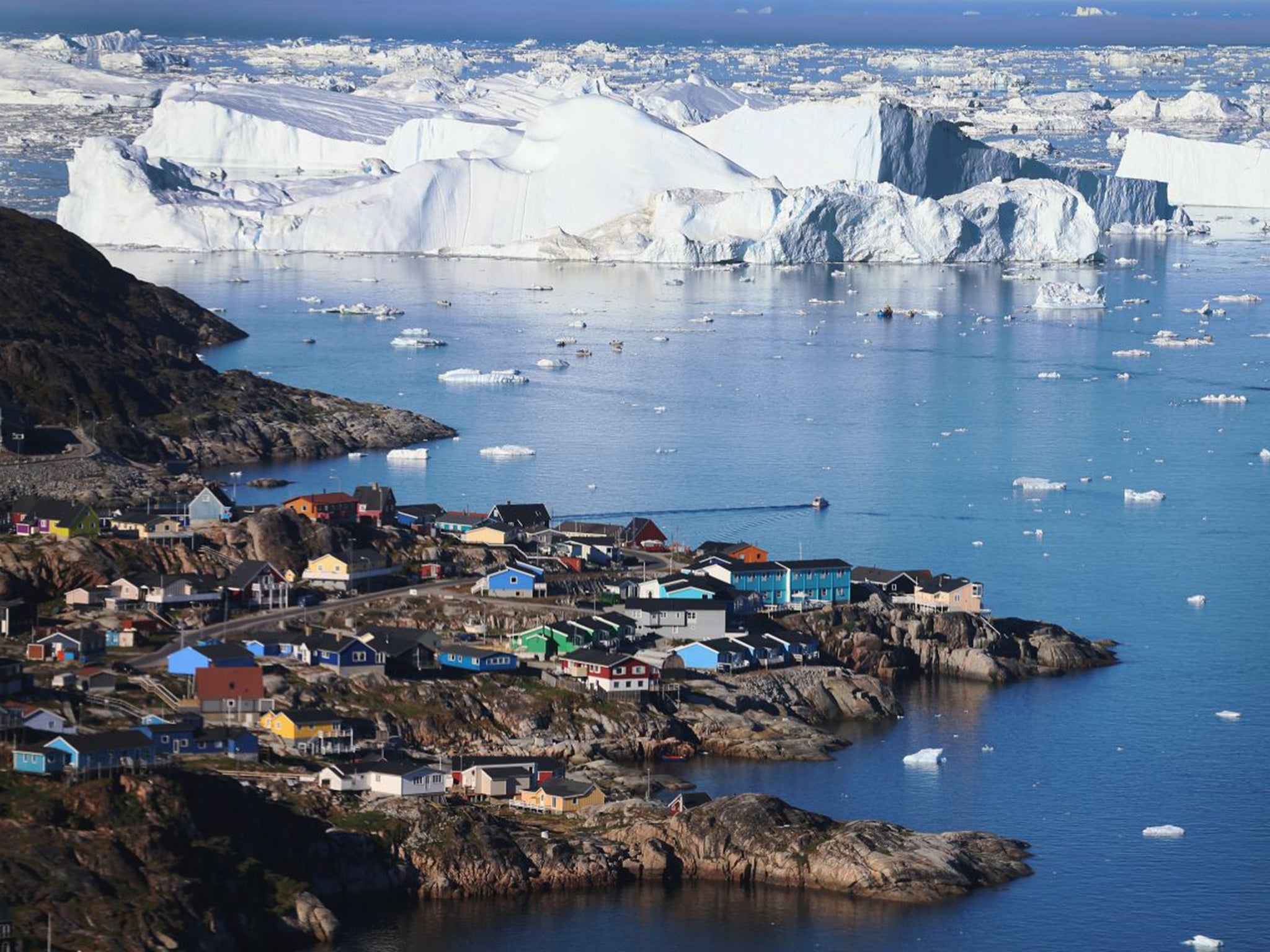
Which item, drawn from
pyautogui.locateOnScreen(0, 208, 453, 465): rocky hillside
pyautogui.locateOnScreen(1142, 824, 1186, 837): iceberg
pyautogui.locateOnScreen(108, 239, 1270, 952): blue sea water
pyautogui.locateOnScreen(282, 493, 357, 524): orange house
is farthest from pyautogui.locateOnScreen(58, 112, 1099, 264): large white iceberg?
pyautogui.locateOnScreen(1142, 824, 1186, 837): iceberg

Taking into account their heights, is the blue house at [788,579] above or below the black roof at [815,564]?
below

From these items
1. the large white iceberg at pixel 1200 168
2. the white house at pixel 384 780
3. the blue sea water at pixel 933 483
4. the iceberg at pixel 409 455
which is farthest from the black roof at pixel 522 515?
the large white iceberg at pixel 1200 168

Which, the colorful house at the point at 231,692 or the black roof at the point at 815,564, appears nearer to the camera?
the colorful house at the point at 231,692

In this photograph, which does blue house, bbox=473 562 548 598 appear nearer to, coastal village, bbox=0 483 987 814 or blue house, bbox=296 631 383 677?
coastal village, bbox=0 483 987 814

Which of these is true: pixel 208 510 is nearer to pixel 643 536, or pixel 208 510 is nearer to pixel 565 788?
pixel 643 536

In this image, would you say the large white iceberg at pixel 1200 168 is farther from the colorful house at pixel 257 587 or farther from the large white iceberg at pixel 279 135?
the colorful house at pixel 257 587

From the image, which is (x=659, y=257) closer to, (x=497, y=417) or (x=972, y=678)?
(x=497, y=417)
